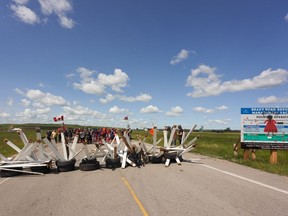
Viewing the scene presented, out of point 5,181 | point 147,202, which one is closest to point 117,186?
point 147,202

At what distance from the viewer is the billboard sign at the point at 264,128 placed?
15.2m

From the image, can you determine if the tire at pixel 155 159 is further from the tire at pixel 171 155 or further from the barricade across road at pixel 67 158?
the tire at pixel 171 155

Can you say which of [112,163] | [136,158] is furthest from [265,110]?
[112,163]

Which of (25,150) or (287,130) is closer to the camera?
(25,150)

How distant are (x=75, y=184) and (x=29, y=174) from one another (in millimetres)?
3672

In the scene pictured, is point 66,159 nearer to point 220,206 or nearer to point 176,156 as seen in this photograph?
point 176,156

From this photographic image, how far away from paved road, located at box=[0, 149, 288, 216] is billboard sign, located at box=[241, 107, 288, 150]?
5.92 meters

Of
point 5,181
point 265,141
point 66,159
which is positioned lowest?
point 5,181

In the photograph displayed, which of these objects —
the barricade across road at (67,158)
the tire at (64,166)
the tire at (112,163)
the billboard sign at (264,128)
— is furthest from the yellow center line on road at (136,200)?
the billboard sign at (264,128)

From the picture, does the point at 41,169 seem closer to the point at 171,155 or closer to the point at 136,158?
the point at 136,158

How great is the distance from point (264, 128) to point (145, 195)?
1102cm

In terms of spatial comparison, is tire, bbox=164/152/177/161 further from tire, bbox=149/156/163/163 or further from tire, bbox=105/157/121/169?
tire, bbox=105/157/121/169

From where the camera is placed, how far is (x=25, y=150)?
39.1ft

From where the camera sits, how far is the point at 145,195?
7.23 m
